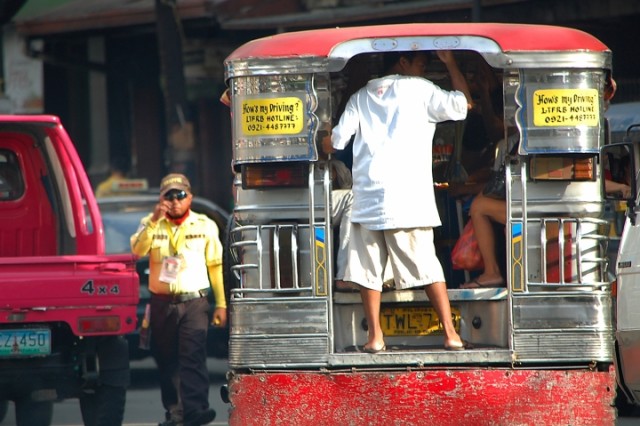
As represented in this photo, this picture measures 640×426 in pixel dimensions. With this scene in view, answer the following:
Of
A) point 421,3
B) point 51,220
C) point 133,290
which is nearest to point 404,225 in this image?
point 133,290

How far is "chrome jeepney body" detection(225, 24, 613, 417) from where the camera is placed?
6.79m

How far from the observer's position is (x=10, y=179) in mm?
10016

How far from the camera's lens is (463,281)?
795 cm

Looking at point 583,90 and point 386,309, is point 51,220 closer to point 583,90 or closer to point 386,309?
point 386,309

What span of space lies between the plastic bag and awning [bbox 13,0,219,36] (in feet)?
38.1

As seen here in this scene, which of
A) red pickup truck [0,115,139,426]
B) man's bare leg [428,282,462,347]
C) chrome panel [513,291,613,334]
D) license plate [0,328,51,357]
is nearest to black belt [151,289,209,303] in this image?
red pickup truck [0,115,139,426]

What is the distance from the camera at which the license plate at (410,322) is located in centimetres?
723

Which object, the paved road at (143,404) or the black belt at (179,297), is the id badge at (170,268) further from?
the paved road at (143,404)

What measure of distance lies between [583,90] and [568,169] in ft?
1.29

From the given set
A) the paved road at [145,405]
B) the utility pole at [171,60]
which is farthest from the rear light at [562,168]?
the utility pole at [171,60]

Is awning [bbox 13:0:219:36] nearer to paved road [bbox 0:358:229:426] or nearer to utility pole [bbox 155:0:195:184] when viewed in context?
utility pole [bbox 155:0:195:184]

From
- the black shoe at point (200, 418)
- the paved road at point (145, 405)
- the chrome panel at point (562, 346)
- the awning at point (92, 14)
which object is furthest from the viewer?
the awning at point (92, 14)

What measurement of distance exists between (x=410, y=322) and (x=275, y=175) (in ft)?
3.44

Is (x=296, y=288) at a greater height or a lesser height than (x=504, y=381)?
greater
